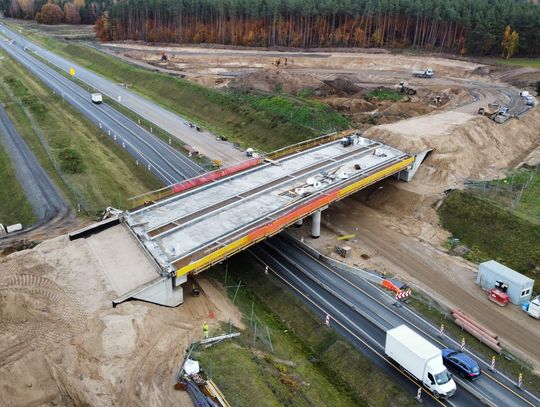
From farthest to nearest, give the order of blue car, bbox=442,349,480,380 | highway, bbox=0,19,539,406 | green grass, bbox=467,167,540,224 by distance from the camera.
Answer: green grass, bbox=467,167,540,224
blue car, bbox=442,349,480,380
highway, bbox=0,19,539,406

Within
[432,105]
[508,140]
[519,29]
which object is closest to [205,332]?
[508,140]

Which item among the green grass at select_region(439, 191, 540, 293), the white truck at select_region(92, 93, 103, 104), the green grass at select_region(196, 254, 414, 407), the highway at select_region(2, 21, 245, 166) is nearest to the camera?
the green grass at select_region(196, 254, 414, 407)

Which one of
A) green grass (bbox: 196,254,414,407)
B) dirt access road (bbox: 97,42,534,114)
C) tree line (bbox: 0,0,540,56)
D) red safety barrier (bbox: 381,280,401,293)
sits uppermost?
tree line (bbox: 0,0,540,56)

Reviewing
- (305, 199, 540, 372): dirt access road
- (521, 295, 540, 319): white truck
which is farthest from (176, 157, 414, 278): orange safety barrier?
(521, 295, 540, 319): white truck

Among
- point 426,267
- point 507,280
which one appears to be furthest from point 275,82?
point 507,280

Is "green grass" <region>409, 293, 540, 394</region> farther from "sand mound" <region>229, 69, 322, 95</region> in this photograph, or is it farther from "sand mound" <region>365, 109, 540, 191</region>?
"sand mound" <region>229, 69, 322, 95</region>

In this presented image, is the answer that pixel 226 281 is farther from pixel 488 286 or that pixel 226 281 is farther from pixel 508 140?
pixel 508 140
